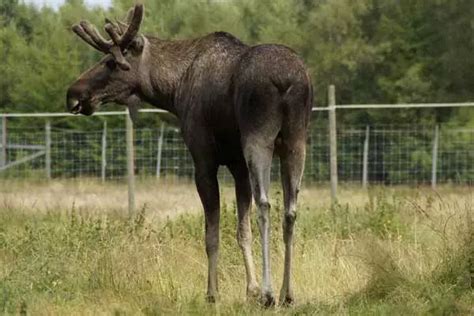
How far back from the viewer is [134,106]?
948cm

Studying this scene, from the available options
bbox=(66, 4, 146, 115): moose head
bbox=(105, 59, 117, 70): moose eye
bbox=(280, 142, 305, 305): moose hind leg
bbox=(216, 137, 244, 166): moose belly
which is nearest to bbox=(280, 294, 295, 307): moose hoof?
bbox=(280, 142, 305, 305): moose hind leg

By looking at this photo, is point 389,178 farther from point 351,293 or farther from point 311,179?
point 351,293

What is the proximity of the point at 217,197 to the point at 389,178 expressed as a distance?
17.5 m

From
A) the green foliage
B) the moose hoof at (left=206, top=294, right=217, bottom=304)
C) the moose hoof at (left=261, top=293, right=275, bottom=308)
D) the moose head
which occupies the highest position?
the green foliage

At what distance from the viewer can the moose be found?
26.9 feet

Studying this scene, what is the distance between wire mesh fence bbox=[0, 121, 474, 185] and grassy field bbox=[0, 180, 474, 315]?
12.6 metres

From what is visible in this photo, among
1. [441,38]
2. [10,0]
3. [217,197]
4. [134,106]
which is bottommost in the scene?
[217,197]

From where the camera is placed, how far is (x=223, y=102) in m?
8.62

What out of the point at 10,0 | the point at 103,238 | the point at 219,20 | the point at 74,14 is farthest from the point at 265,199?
the point at 10,0

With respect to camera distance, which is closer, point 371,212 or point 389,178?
point 371,212

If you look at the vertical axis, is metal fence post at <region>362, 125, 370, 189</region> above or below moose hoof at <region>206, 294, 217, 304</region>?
above

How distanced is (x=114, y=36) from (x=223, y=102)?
1228mm

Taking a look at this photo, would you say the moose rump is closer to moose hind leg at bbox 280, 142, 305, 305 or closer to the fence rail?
moose hind leg at bbox 280, 142, 305, 305

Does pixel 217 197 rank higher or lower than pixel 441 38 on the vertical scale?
lower
